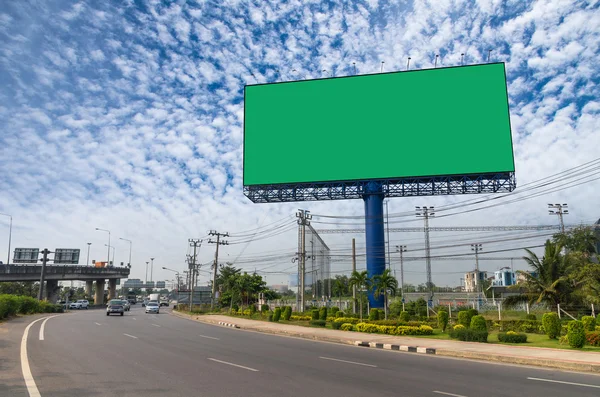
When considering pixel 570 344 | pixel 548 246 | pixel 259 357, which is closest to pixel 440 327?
pixel 570 344

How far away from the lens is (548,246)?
103 feet

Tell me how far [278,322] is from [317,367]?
23.0 metres

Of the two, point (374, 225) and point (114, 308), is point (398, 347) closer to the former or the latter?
point (374, 225)

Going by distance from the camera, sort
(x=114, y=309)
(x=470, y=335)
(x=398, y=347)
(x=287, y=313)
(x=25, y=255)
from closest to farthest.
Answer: (x=398, y=347) → (x=470, y=335) → (x=287, y=313) → (x=114, y=309) → (x=25, y=255)

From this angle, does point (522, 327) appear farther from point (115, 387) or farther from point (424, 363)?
point (115, 387)

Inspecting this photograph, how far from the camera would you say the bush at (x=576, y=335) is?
1652 cm

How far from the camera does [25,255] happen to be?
65750 mm

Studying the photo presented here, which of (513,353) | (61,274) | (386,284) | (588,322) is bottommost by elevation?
(513,353)

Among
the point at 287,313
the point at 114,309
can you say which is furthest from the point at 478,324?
the point at 114,309

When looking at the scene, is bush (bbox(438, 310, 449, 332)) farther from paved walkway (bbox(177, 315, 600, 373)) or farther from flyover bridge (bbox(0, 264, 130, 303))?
flyover bridge (bbox(0, 264, 130, 303))

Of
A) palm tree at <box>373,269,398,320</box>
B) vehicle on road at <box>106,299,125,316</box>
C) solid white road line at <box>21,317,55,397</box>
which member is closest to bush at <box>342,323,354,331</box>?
palm tree at <box>373,269,398,320</box>

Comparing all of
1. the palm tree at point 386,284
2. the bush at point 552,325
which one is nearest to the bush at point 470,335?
the bush at point 552,325

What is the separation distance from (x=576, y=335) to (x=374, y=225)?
1002 inches

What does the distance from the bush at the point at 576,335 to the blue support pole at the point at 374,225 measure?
24140 mm
